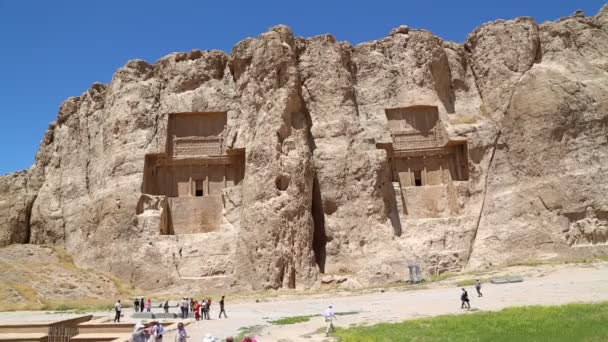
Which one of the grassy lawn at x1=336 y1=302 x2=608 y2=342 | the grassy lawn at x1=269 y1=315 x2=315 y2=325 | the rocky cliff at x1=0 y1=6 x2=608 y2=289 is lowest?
the grassy lawn at x1=269 y1=315 x2=315 y2=325

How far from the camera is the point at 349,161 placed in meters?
32.9

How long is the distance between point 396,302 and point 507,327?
7.69 meters

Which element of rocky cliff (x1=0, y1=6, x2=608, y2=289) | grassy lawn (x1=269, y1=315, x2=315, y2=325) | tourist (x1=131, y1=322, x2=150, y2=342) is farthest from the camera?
rocky cliff (x1=0, y1=6, x2=608, y2=289)

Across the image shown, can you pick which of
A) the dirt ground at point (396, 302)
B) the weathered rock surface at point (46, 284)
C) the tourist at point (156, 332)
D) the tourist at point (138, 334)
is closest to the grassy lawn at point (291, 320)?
the dirt ground at point (396, 302)

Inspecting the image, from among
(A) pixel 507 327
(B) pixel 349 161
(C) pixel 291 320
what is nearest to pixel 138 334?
(C) pixel 291 320

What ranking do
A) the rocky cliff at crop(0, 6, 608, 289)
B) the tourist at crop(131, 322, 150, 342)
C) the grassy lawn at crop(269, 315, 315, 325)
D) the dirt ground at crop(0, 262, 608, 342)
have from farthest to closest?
the rocky cliff at crop(0, 6, 608, 289) < the grassy lawn at crop(269, 315, 315, 325) < the dirt ground at crop(0, 262, 608, 342) < the tourist at crop(131, 322, 150, 342)

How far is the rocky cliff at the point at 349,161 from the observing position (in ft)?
99.6

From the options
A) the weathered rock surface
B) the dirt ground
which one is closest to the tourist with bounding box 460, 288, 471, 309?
the dirt ground

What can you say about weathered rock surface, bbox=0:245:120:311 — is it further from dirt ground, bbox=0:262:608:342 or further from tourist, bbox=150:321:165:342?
tourist, bbox=150:321:165:342

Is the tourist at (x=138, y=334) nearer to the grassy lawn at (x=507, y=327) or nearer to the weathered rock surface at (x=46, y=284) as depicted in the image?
the grassy lawn at (x=507, y=327)

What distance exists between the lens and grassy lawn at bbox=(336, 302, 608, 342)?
38.8 feet

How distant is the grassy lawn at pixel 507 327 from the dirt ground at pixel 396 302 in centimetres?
135

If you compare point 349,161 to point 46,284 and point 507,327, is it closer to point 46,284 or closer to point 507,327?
point 46,284

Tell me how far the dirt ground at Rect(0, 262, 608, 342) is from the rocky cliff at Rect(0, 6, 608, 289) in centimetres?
461
